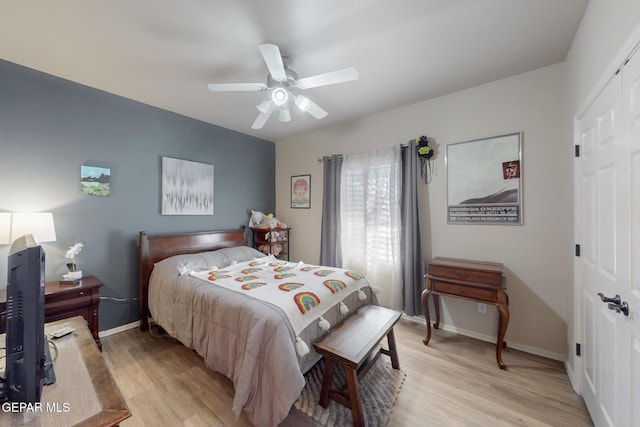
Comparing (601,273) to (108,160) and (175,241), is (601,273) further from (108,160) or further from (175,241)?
(108,160)

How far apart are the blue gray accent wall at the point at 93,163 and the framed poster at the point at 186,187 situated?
84 mm

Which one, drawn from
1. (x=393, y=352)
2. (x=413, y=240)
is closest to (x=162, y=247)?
(x=393, y=352)

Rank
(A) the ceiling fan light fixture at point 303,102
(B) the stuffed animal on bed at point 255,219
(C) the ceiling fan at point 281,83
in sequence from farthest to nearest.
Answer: (B) the stuffed animal on bed at point 255,219 → (A) the ceiling fan light fixture at point 303,102 → (C) the ceiling fan at point 281,83

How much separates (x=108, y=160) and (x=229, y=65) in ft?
5.84

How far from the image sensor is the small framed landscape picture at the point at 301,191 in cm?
411

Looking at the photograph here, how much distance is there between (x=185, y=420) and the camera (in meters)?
1.62

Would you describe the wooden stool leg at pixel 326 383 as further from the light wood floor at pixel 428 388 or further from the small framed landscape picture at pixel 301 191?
the small framed landscape picture at pixel 301 191

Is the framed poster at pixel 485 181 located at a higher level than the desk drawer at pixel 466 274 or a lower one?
higher

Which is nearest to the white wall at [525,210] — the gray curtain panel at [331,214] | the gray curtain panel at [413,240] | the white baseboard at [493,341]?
the white baseboard at [493,341]

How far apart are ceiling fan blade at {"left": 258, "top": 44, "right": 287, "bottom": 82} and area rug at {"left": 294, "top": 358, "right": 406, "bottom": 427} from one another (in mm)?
2424

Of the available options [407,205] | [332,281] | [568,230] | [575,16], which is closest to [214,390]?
[332,281]

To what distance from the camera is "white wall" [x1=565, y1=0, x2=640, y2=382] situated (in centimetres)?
115

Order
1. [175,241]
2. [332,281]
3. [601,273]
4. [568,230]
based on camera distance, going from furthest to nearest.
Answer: [175,241] → [332,281] → [568,230] → [601,273]

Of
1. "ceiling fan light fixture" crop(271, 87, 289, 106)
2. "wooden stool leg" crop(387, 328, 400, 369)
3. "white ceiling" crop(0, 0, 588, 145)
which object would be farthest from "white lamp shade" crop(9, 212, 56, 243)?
"wooden stool leg" crop(387, 328, 400, 369)
